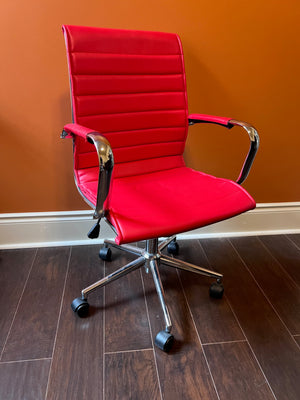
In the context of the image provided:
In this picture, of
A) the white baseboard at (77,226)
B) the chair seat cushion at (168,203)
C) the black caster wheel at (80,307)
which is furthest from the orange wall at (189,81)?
the black caster wheel at (80,307)

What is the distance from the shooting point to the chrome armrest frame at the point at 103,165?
888mm

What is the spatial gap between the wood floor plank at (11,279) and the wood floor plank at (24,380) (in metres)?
0.11

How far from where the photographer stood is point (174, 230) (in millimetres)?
1000

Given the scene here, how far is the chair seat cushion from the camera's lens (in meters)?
0.98

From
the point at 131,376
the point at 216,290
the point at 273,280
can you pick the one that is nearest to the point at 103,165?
the point at 131,376

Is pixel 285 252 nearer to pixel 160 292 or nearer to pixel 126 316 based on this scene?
pixel 160 292

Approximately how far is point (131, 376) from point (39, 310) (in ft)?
1.58

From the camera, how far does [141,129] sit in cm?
134

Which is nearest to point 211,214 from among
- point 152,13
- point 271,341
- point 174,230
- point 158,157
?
point 174,230

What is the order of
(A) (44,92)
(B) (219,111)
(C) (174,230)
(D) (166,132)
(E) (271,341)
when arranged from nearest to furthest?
(C) (174,230) → (E) (271,341) → (D) (166,132) → (A) (44,92) → (B) (219,111)

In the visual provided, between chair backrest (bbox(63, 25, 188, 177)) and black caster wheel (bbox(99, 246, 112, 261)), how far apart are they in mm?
459

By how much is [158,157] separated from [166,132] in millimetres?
113

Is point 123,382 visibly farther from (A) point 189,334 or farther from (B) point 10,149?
(B) point 10,149

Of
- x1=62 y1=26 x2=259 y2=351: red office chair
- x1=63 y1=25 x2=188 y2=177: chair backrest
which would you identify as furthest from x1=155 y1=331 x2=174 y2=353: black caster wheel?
x1=63 y1=25 x2=188 y2=177: chair backrest
